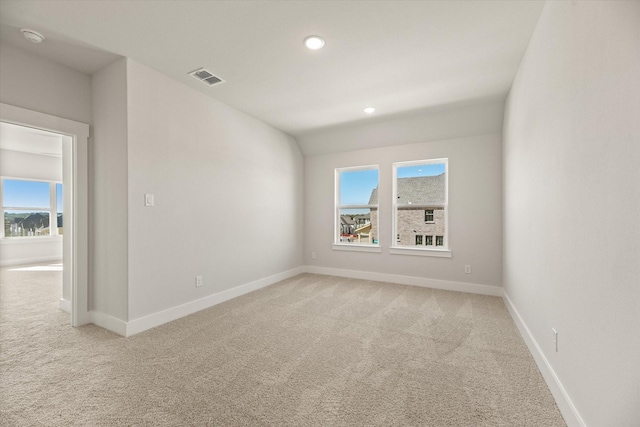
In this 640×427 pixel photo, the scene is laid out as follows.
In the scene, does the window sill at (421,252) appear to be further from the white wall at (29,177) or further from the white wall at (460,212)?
the white wall at (29,177)

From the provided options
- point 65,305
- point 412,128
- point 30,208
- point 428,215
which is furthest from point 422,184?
point 30,208

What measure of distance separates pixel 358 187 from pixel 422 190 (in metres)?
1.14

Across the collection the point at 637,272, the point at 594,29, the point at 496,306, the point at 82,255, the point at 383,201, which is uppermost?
the point at 594,29

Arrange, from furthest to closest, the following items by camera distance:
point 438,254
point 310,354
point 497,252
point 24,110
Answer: point 438,254, point 497,252, point 24,110, point 310,354

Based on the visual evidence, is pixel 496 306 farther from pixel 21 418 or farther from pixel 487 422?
pixel 21 418

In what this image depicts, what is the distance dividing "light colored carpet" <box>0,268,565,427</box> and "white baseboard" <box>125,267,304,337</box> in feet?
0.37

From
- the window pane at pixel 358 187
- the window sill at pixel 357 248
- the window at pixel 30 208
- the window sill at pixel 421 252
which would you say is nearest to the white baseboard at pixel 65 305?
the window sill at pixel 357 248

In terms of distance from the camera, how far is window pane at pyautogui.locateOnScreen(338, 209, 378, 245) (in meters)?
5.04

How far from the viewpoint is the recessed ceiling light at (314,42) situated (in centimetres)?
231

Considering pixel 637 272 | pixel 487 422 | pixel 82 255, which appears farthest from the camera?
pixel 82 255

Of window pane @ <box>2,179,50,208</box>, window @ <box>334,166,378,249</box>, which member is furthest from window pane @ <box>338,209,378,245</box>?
window pane @ <box>2,179,50,208</box>

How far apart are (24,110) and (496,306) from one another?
5.40 m

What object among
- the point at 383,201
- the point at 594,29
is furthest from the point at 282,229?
the point at 594,29

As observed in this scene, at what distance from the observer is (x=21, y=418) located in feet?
5.13
